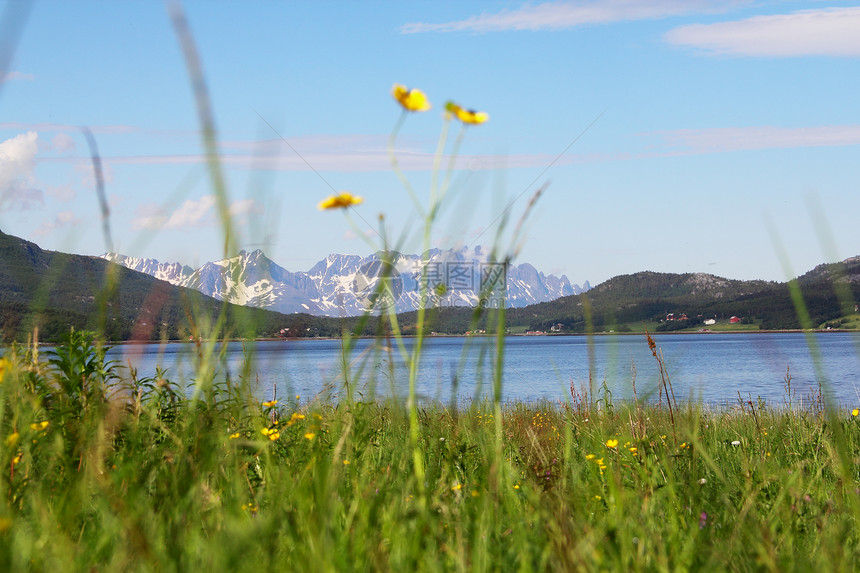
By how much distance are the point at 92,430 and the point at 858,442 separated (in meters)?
4.82

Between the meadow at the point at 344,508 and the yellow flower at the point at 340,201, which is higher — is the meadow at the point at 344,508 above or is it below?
below

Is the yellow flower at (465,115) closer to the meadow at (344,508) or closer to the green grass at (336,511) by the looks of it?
the meadow at (344,508)

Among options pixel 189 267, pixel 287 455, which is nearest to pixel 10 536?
pixel 189 267

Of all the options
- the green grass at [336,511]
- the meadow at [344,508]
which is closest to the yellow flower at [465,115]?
the meadow at [344,508]

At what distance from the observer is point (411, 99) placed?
1570mm

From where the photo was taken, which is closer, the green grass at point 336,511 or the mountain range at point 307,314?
the green grass at point 336,511

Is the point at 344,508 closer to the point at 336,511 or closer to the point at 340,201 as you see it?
the point at 336,511

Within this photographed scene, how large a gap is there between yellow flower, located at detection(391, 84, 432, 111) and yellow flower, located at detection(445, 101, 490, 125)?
0.07 m

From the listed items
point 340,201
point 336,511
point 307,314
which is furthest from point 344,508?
point 307,314

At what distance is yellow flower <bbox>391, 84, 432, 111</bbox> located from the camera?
1552mm

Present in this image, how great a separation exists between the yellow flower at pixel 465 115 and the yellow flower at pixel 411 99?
7cm

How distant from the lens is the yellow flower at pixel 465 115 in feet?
Answer: 5.28

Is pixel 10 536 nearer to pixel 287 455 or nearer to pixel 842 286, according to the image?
pixel 287 455

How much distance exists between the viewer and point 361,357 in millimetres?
2166
